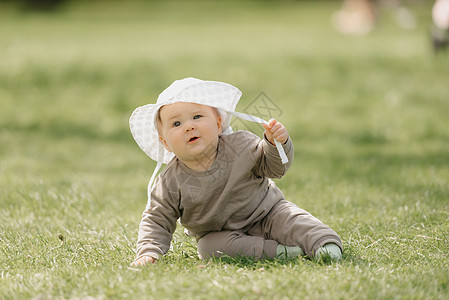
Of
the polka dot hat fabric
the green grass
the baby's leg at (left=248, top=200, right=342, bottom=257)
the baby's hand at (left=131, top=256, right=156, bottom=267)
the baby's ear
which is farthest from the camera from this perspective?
the baby's ear

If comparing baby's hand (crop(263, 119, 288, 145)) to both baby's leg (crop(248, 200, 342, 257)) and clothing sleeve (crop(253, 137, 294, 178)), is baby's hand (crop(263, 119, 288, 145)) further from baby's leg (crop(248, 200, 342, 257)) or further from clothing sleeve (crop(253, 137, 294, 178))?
baby's leg (crop(248, 200, 342, 257))

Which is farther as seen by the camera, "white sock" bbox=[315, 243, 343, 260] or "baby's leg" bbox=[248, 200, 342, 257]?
"baby's leg" bbox=[248, 200, 342, 257]

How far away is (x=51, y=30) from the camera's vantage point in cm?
1664

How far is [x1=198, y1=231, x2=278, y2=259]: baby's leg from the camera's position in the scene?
3416mm

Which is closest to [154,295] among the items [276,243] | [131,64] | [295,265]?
[295,265]

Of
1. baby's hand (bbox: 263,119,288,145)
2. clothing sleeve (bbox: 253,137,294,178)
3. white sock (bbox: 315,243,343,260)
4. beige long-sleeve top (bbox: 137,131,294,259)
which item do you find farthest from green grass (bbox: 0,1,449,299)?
baby's hand (bbox: 263,119,288,145)

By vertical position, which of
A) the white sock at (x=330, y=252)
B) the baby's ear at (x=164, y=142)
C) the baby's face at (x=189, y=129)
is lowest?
the white sock at (x=330, y=252)

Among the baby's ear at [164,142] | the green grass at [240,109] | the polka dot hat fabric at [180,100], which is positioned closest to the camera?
the green grass at [240,109]

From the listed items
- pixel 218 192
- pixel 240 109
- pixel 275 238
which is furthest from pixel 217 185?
pixel 240 109

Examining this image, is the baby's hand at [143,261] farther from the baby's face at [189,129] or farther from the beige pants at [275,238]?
the baby's face at [189,129]

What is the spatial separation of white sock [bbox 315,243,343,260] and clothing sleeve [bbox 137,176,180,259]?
843 mm

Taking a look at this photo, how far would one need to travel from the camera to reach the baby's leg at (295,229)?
10.9 feet

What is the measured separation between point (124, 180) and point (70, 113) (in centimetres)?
346

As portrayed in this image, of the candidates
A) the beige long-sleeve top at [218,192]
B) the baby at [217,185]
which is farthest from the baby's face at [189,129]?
the beige long-sleeve top at [218,192]
